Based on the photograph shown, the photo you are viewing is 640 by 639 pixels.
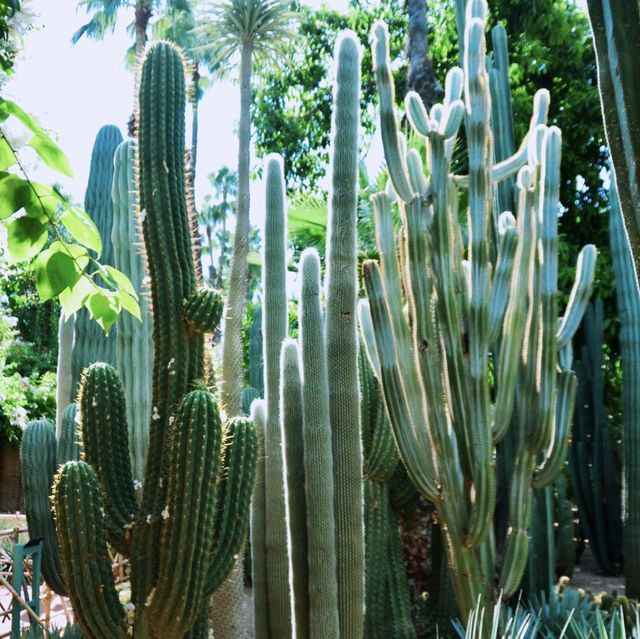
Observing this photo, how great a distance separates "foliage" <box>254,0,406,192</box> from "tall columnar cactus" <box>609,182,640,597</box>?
8.98 m

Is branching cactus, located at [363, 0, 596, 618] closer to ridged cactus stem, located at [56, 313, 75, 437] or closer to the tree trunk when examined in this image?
ridged cactus stem, located at [56, 313, 75, 437]

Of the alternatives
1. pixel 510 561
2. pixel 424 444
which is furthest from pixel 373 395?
pixel 510 561

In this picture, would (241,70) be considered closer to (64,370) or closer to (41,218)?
(64,370)

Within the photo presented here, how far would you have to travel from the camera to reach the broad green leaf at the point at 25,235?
1524 mm

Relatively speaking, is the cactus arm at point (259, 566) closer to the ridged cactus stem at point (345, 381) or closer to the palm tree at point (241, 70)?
the ridged cactus stem at point (345, 381)

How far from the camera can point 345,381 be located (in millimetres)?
3756

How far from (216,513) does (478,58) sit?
247 cm

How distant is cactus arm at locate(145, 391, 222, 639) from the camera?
3.28 m

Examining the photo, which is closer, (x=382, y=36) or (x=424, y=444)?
(x=424, y=444)

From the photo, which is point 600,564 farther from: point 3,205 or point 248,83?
point 3,205

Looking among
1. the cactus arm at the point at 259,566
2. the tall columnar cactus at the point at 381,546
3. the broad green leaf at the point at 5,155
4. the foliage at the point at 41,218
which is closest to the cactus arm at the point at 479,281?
the tall columnar cactus at the point at 381,546

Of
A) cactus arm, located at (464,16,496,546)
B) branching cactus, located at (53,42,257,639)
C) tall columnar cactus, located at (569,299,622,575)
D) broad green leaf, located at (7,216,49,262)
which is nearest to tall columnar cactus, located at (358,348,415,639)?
cactus arm, located at (464,16,496,546)

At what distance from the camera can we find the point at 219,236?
25062mm

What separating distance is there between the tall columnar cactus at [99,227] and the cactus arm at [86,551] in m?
2.51
